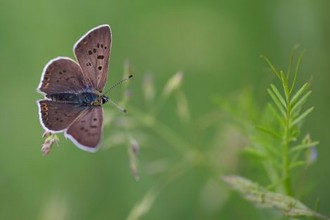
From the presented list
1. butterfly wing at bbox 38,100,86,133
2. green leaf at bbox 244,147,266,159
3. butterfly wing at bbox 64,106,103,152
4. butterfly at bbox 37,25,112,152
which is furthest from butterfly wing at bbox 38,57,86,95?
green leaf at bbox 244,147,266,159

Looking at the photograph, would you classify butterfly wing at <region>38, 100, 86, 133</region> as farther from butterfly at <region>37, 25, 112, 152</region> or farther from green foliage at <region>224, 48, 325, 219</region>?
green foliage at <region>224, 48, 325, 219</region>

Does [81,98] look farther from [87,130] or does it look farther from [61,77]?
[87,130]

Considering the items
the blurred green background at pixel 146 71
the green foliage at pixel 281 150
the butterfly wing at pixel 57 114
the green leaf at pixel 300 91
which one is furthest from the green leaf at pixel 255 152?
the blurred green background at pixel 146 71

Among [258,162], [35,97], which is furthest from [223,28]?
[258,162]

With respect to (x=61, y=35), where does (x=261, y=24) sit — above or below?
above

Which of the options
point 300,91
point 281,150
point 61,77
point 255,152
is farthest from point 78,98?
point 300,91

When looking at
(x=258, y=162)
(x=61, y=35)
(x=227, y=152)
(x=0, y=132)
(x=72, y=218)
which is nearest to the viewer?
(x=258, y=162)

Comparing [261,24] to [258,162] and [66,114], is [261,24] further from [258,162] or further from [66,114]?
[66,114]
